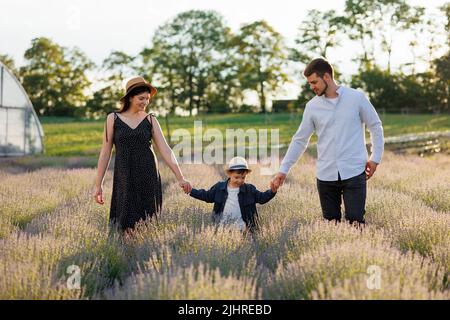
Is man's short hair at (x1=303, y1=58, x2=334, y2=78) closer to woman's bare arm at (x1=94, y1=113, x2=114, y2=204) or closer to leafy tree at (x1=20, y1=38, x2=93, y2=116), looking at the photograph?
woman's bare arm at (x1=94, y1=113, x2=114, y2=204)

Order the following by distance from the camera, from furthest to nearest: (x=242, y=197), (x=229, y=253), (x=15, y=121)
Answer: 1. (x=15, y=121)
2. (x=242, y=197)
3. (x=229, y=253)

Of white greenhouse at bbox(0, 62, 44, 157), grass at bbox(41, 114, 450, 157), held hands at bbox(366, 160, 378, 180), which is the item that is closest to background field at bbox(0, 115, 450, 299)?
held hands at bbox(366, 160, 378, 180)

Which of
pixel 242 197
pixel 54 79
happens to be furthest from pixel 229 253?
pixel 54 79


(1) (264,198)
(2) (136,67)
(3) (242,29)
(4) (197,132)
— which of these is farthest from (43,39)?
(1) (264,198)

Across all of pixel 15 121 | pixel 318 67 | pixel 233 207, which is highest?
pixel 15 121

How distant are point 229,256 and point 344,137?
4.45ft

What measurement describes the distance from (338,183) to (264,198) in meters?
0.70

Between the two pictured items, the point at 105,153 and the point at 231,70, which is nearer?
the point at 105,153

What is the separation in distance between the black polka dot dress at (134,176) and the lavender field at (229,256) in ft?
0.72

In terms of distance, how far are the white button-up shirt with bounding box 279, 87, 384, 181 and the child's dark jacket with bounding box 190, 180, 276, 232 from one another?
61 cm

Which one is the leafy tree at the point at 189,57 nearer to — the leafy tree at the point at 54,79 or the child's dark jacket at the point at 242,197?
the leafy tree at the point at 54,79

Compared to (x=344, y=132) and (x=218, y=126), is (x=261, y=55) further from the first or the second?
(x=344, y=132)

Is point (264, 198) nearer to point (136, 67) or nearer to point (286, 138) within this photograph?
point (286, 138)

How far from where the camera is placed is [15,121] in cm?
1838
